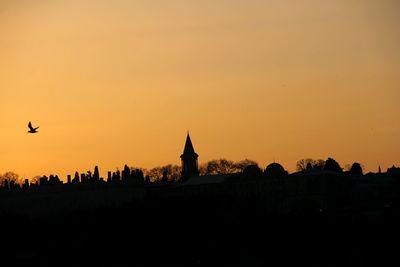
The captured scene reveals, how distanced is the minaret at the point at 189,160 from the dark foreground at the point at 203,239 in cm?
5261

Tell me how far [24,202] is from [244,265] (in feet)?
221

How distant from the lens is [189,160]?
537 feet

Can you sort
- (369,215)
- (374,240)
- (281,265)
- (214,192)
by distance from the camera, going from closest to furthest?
(281,265) < (374,240) < (369,215) < (214,192)

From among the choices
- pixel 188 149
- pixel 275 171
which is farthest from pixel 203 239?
pixel 188 149

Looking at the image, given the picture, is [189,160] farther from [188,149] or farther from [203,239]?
[203,239]

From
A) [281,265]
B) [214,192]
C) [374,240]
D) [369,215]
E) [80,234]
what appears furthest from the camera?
[214,192]

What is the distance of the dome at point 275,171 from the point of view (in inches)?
5566

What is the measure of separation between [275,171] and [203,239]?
50874 mm

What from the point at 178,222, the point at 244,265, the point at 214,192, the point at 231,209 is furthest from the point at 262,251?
the point at 214,192

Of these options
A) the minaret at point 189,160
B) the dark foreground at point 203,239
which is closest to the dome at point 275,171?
the minaret at point 189,160

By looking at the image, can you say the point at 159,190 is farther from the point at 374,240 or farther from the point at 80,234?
the point at 374,240

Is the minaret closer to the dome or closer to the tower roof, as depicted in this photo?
the tower roof

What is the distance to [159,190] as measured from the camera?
149875mm

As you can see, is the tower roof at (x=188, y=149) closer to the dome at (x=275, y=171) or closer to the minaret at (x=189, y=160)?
the minaret at (x=189, y=160)
